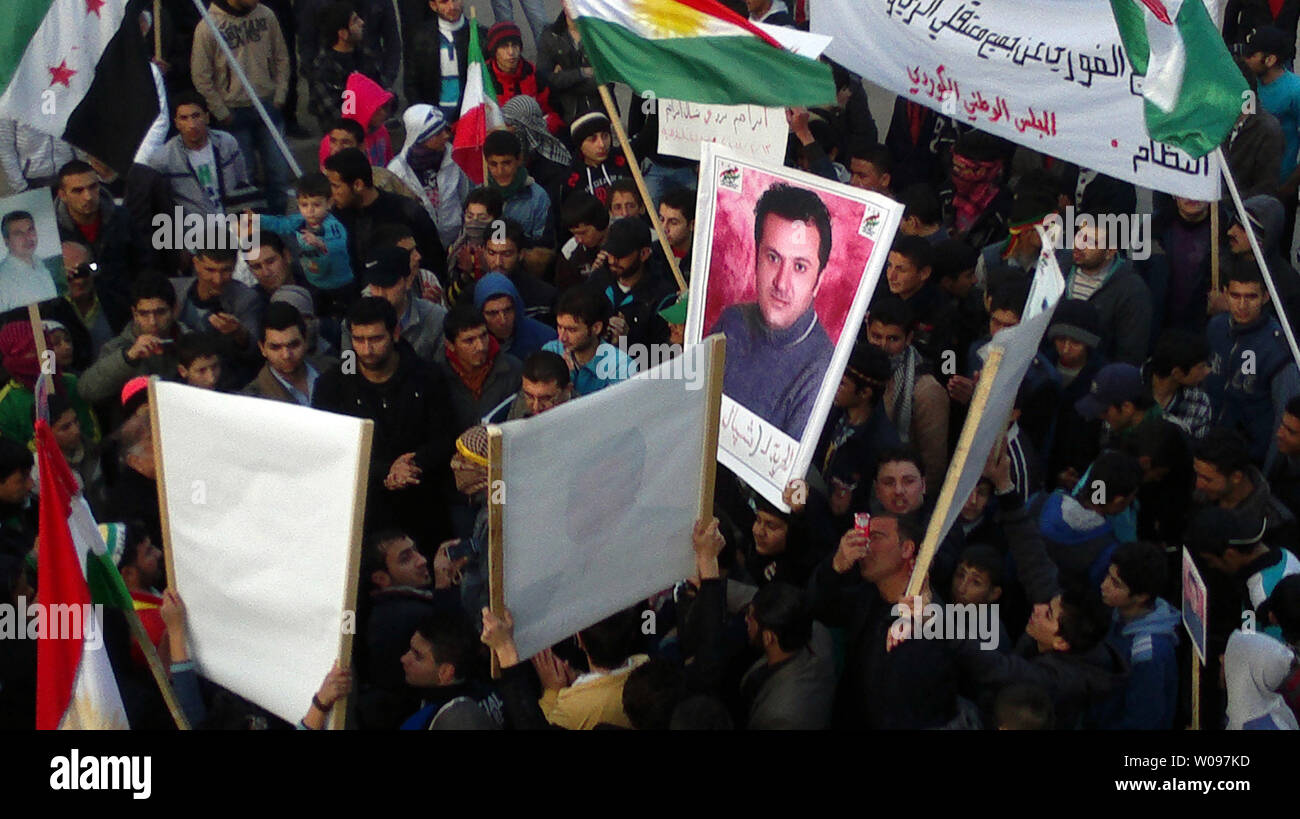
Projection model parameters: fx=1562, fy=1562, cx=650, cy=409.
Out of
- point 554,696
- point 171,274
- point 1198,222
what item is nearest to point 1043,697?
point 554,696

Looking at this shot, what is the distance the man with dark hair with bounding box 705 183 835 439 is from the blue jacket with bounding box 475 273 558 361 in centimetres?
162

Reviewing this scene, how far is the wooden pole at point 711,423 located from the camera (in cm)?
489

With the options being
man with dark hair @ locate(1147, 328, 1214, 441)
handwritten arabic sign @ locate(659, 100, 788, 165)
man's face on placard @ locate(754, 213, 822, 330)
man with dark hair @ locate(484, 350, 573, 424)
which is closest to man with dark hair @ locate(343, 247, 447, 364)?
man with dark hair @ locate(484, 350, 573, 424)

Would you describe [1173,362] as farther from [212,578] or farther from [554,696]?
[212,578]

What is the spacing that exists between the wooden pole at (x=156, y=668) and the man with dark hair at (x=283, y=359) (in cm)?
189

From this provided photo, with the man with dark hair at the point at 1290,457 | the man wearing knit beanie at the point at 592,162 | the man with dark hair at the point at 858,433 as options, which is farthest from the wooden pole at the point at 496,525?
the man wearing knit beanie at the point at 592,162

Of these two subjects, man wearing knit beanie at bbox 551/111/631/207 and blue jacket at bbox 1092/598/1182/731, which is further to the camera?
man wearing knit beanie at bbox 551/111/631/207

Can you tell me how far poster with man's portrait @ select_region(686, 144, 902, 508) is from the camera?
18.3 feet

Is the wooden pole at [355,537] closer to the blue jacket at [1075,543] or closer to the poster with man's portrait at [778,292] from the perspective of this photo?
the poster with man's portrait at [778,292]

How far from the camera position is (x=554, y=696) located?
16.7 feet

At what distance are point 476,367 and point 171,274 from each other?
2758 millimetres

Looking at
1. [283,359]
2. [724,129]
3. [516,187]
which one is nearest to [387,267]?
[283,359]

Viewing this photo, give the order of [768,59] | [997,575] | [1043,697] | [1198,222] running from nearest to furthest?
[1043,697] < [997,575] < [768,59] < [1198,222]

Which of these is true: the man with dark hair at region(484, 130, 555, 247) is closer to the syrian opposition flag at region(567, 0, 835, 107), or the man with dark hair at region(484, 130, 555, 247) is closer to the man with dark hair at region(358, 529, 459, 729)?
the syrian opposition flag at region(567, 0, 835, 107)
